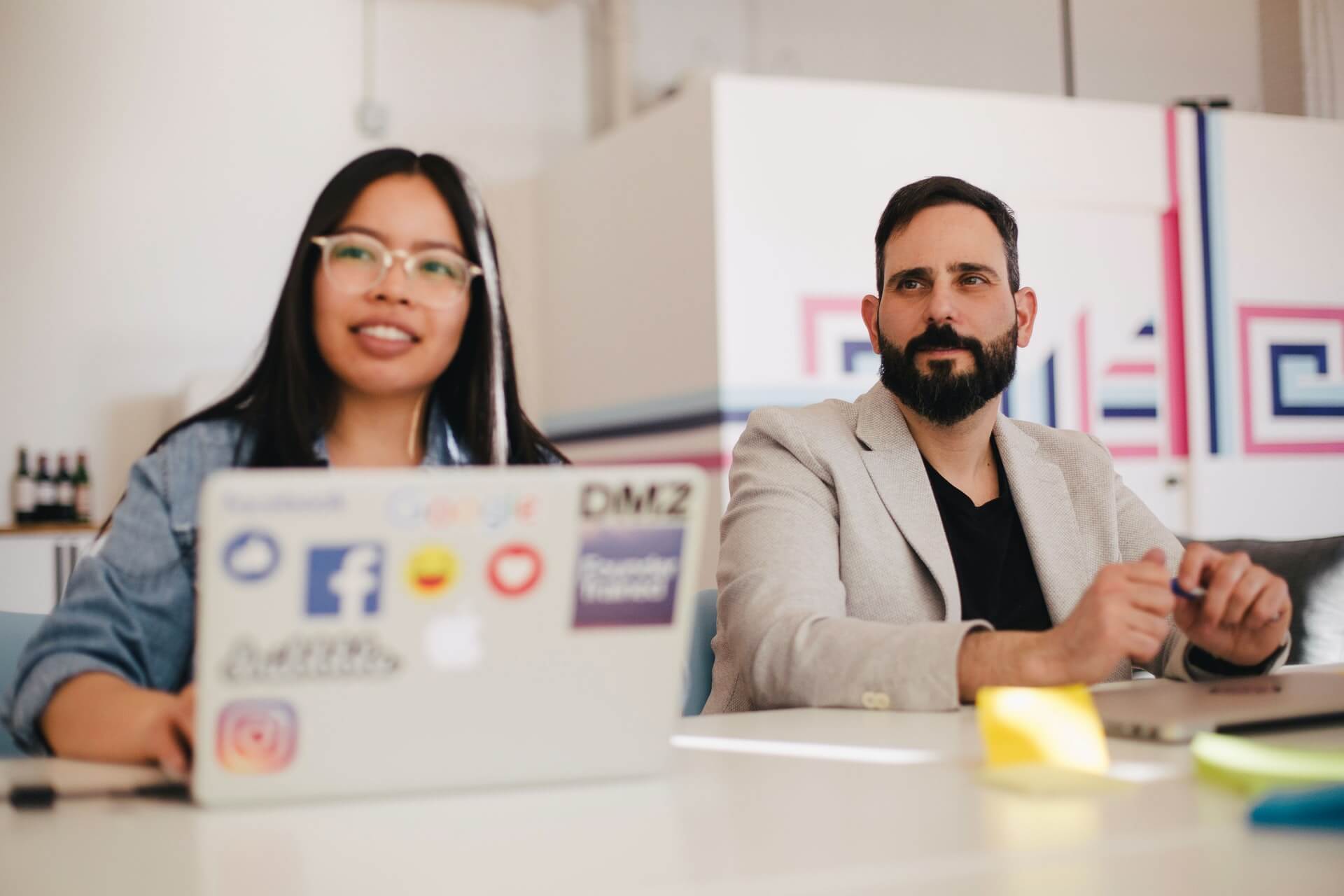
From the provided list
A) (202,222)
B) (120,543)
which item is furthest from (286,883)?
(202,222)

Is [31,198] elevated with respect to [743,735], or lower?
elevated

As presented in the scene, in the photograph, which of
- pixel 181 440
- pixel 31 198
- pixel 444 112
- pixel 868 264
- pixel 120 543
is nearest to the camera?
pixel 120 543

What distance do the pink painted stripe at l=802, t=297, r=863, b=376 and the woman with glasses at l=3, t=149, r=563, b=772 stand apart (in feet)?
10.3

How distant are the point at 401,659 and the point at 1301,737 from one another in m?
0.77

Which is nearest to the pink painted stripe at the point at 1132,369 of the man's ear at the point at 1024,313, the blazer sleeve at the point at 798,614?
the man's ear at the point at 1024,313

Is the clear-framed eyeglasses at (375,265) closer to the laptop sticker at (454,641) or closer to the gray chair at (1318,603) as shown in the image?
the laptop sticker at (454,641)

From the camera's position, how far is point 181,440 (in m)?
1.43

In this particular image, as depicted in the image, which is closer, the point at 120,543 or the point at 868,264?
the point at 120,543

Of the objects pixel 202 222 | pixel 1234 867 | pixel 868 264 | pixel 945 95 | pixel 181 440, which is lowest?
pixel 1234 867

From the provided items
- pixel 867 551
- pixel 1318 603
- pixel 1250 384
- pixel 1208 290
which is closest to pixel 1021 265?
pixel 1208 290

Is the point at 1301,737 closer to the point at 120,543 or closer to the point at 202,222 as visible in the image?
the point at 120,543

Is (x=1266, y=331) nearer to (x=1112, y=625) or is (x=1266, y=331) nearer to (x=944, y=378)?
(x=944, y=378)

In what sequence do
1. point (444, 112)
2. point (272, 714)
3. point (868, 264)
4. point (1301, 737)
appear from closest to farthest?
point (272, 714)
point (1301, 737)
point (868, 264)
point (444, 112)

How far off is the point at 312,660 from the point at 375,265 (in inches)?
29.8
